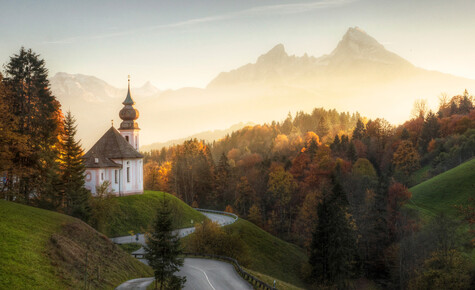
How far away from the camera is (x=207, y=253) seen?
42.8 metres

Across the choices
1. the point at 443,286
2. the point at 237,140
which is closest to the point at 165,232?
the point at 443,286

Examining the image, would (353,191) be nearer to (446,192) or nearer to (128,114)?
(446,192)

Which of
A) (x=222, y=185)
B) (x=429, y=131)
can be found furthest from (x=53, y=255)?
(x=429, y=131)

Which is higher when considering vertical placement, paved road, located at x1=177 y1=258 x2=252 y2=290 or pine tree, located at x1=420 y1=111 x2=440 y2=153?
pine tree, located at x1=420 y1=111 x2=440 y2=153

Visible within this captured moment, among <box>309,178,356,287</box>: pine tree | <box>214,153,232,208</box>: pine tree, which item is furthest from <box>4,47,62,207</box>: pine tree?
<box>214,153,232,208</box>: pine tree

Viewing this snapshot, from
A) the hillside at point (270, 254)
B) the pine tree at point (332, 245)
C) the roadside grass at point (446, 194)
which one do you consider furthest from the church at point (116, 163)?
the roadside grass at point (446, 194)

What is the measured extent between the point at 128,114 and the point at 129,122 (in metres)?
1.47

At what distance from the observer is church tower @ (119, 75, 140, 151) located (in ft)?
211

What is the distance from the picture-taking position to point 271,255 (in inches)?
2195

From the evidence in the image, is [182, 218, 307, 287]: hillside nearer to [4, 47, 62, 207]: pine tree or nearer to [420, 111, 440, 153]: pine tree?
[4, 47, 62, 207]: pine tree

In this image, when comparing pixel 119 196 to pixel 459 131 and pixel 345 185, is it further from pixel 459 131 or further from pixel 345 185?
pixel 459 131

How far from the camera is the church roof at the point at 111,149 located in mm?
56784

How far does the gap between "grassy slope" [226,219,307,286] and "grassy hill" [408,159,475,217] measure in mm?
20608

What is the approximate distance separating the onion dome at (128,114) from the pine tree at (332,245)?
1335 inches
